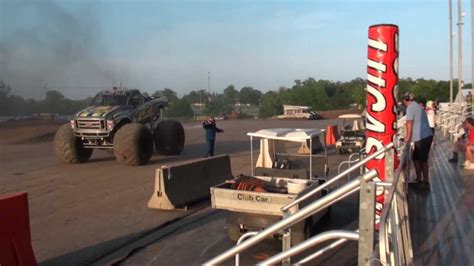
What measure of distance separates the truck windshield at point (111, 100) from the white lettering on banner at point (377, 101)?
12.0 meters

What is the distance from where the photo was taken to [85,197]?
10.4m

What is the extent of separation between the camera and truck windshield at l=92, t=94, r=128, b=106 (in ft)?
55.1

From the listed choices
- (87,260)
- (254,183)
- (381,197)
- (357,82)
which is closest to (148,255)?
(87,260)

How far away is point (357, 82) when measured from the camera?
103812 mm

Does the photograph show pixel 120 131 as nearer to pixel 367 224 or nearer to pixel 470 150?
pixel 470 150

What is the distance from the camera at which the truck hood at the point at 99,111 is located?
51.7ft

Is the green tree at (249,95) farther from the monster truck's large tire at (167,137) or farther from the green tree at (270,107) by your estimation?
the monster truck's large tire at (167,137)

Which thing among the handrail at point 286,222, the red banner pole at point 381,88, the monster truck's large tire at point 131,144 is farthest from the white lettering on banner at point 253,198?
the monster truck's large tire at point 131,144

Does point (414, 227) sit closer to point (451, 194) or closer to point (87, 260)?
point (451, 194)

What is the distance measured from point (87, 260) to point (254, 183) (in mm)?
2582

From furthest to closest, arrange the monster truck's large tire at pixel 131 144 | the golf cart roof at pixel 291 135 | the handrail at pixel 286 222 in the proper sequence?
the monster truck's large tire at pixel 131 144, the golf cart roof at pixel 291 135, the handrail at pixel 286 222

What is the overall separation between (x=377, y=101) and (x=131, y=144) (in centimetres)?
965

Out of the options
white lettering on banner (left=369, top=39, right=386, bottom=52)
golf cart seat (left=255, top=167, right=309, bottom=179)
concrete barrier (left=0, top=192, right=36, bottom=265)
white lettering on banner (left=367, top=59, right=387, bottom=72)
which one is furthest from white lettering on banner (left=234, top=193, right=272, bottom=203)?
concrete barrier (left=0, top=192, right=36, bottom=265)

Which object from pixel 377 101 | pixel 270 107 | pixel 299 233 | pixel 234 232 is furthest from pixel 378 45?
pixel 270 107
